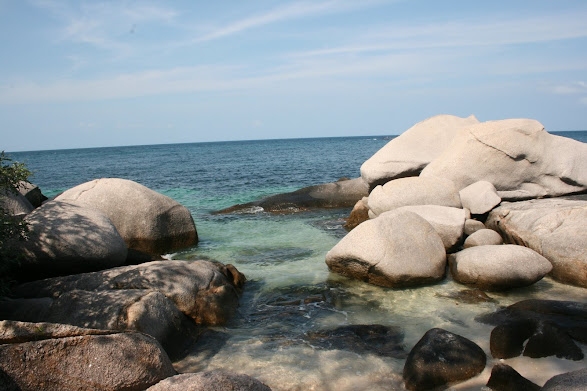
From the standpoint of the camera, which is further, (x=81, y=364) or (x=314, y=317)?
(x=314, y=317)

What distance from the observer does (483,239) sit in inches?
402

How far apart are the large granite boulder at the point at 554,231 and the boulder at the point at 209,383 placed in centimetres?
697

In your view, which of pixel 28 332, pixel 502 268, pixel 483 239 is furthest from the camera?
pixel 483 239

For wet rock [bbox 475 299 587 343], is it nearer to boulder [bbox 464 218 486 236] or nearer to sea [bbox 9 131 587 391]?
sea [bbox 9 131 587 391]

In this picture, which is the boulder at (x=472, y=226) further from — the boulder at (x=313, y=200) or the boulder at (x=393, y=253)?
the boulder at (x=313, y=200)

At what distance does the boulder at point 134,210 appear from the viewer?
11180 millimetres

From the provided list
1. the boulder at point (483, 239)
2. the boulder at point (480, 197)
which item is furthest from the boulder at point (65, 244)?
the boulder at point (480, 197)

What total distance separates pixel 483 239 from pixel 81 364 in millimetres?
8531

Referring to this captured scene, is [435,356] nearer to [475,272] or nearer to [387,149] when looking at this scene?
[475,272]

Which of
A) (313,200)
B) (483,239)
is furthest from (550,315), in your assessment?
(313,200)

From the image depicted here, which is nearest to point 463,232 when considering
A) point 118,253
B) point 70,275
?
point 118,253

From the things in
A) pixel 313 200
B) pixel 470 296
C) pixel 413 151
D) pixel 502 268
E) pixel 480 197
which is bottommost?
pixel 470 296

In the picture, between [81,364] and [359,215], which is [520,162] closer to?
[359,215]

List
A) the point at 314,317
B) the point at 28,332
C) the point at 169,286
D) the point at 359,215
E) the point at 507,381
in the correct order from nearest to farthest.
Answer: the point at 28,332
the point at 507,381
the point at 169,286
the point at 314,317
the point at 359,215
